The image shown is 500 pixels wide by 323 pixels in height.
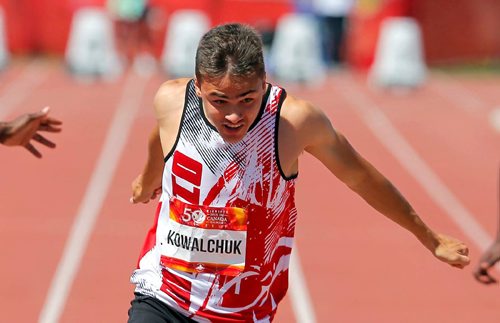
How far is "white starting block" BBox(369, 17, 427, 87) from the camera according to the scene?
17.0 meters

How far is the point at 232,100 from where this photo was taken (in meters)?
3.50

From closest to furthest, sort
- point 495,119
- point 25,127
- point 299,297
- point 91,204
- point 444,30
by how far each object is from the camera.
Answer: point 25,127 < point 299,297 < point 91,204 < point 495,119 < point 444,30

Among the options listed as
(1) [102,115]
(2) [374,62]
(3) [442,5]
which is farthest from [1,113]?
(3) [442,5]

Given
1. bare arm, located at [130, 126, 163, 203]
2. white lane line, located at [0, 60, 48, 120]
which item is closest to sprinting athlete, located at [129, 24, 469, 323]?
bare arm, located at [130, 126, 163, 203]

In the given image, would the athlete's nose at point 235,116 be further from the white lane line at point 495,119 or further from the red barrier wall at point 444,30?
the red barrier wall at point 444,30

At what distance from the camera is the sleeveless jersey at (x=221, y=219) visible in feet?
12.1

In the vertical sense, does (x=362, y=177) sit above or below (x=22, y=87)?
below

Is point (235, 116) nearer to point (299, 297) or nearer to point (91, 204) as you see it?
point (299, 297)

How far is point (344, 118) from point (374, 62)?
16.8 feet

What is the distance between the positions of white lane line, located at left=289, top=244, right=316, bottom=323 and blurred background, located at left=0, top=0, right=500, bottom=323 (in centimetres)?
2

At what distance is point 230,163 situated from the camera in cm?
370

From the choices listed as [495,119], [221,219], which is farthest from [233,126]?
[495,119]

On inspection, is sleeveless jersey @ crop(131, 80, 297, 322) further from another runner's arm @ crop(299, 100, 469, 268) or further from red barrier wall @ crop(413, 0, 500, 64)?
red barrier wall @ crop(413, 0, 500, 64)

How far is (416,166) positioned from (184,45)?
21.5 feet
